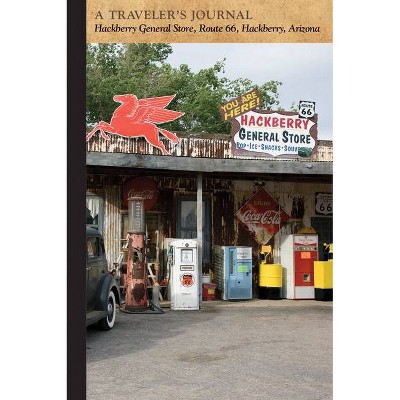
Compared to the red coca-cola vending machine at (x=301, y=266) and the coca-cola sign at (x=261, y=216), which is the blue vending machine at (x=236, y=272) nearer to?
the red coca-cola vending machine at (x=301, y=266)

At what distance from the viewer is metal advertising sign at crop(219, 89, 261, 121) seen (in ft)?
56.5

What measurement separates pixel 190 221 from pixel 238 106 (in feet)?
12.5

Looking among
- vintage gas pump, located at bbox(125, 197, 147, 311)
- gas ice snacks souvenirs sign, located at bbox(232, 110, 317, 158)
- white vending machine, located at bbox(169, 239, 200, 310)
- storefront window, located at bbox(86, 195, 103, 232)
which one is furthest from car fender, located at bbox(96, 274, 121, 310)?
gas ice snacks souvenirs sign, located at bbox(232, 110, 317, 158)

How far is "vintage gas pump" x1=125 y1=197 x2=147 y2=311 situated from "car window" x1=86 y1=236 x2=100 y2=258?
7.12 ft

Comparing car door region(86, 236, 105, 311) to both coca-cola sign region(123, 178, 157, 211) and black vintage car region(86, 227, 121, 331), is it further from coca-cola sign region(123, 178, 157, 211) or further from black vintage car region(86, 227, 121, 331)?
coca-cola sign region(123, 178, 157, 211)

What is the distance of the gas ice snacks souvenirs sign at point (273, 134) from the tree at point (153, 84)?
52.8ft

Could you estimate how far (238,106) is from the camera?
57.9 feet

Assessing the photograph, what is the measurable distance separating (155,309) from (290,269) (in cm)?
435

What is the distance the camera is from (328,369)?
24.5 ft

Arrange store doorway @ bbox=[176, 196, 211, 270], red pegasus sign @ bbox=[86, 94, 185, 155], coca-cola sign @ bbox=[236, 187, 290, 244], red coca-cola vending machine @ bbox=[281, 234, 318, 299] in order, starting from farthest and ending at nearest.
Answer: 1. coca-cola sign @ bbox=[236, 187, 290, 244]
2. store doorway @ bbox=[176, 196, 211, 270]
3. red pegasus sign @ bbox=[86, 94, 185, 155]
4. red coca-cola vending machine @ bbox=[281, 234, 318, 299]

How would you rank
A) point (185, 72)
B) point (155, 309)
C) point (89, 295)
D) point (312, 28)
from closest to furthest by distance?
point (312, 28) → point (89, 295) → point (155, 309) → point (185, 72)
